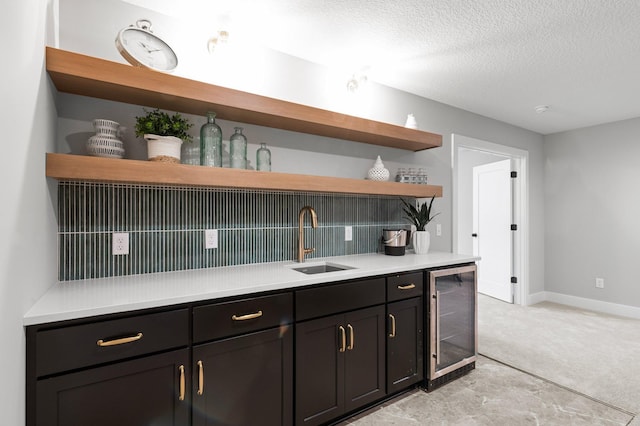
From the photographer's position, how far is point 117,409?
123cm

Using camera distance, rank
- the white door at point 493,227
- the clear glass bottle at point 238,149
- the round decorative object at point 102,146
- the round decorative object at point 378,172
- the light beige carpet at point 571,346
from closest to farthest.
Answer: the round decorative object at point 102,146 < the clear glass bottle at point 238,149 < the light beige carpet at point 571,346 < the round decorative object at point 378,172 < the white door at point 493,227

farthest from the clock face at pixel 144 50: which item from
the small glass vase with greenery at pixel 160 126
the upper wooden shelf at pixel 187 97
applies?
the small glass vase with greenery at pixel 160 126

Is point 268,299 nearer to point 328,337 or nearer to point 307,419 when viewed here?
point 328,337

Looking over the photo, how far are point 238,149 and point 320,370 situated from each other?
1.38 metres

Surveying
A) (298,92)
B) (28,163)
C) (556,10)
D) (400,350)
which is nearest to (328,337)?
(400,350)

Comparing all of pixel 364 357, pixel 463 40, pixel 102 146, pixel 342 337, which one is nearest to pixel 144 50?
pixel 102 146

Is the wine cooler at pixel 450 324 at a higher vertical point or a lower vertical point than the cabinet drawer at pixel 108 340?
lower

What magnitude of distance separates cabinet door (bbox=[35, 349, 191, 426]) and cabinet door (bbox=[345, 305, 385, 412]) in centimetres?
92

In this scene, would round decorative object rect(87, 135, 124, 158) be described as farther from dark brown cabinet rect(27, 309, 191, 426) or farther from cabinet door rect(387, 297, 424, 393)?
cabinet door rect(387, 297, 424, 393)

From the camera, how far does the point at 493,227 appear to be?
4738 millimetres

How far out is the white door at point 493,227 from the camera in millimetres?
4539

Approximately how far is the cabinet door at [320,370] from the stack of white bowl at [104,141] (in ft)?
4.26

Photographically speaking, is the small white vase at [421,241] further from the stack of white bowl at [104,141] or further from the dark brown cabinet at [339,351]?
the stack of white bowl at [104,141]

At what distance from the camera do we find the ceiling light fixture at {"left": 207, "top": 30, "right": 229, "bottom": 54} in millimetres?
1965
